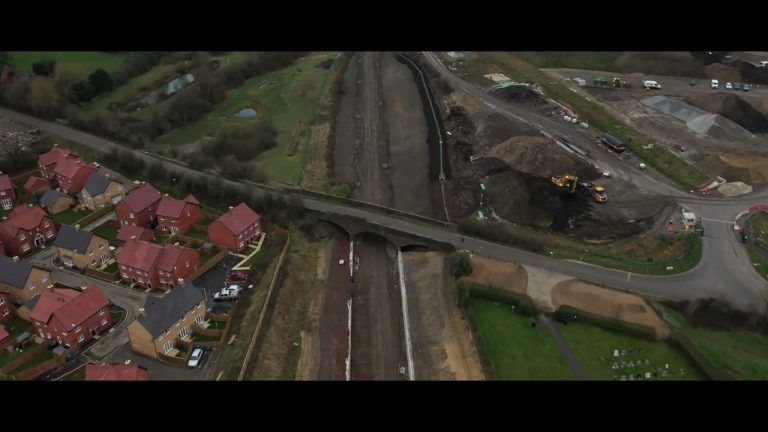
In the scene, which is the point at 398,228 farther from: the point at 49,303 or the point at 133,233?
the point at 49,303

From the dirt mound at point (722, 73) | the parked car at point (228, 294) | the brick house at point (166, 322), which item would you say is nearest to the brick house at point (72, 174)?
the parked car at point (228, 294)

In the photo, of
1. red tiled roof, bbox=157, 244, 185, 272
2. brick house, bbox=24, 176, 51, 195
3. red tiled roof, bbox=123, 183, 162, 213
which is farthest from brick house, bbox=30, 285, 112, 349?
brick house, bbox=24, 176, 51, 195

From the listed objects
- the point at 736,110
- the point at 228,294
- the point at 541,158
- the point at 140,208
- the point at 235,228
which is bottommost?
the point at 228,294

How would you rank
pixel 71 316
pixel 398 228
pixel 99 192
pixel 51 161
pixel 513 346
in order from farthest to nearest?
pixel 51 161 < pixel 99 192 < pixel 398 228 < pixel 513 346 < pixel 71 316

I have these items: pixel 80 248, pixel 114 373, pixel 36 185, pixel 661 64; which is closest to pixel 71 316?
pixel 114 373

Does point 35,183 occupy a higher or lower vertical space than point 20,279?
higher

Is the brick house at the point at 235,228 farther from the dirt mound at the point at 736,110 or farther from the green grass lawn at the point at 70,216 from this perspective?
the dirt mound at the point at 736,110

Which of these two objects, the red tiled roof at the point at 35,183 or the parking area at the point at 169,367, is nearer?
the parking area at the point at 169,367
